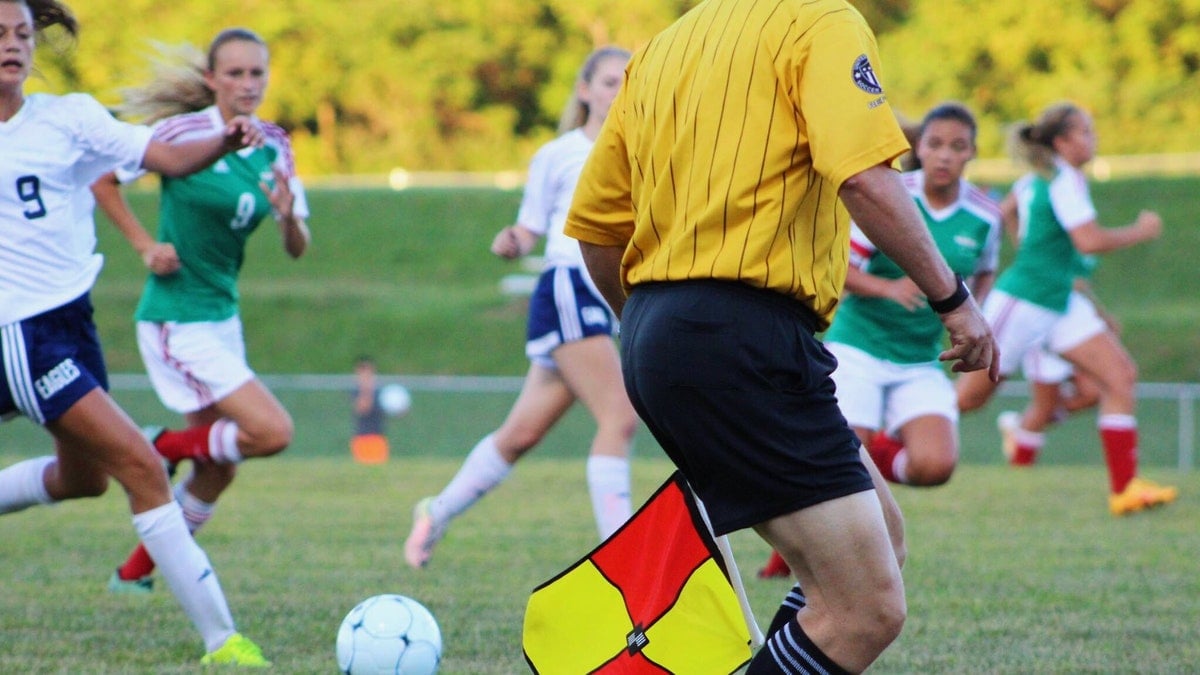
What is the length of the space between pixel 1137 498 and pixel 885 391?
10.6ft

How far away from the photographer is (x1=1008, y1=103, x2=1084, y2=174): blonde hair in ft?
28.9

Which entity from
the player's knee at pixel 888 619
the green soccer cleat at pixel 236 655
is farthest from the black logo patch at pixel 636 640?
the green soccer cleat at pixel 236 655

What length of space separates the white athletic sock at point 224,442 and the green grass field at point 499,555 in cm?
52

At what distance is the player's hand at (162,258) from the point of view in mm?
6164

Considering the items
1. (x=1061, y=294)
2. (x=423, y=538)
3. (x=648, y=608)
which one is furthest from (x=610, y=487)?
(x=1061, y=294)

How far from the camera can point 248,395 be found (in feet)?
20.4

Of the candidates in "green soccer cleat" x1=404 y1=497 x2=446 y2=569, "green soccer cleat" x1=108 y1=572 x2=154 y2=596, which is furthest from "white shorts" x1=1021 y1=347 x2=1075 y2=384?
"green soccer cleat" x1=108 y1=572 x2=154 y2=596

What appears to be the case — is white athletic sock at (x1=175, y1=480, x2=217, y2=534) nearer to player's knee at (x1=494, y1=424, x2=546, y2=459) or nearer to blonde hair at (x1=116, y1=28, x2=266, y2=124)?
player's knee at (x1=494, y1=424, x2=546, y2=459)

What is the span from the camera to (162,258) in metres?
6.16

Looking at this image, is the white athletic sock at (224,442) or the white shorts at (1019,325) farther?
the white shorts at (1019,325)

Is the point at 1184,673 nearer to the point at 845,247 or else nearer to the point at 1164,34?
the point at 845,247

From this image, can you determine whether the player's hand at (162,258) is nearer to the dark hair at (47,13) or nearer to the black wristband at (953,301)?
the dark hair at (47,13)

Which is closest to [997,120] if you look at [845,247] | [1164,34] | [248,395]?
[1164,34]

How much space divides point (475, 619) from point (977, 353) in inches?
112
